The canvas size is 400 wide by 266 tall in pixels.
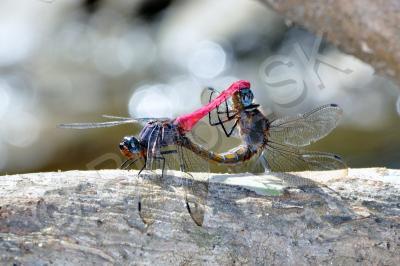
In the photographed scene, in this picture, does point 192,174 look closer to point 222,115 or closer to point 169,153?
point 169,153

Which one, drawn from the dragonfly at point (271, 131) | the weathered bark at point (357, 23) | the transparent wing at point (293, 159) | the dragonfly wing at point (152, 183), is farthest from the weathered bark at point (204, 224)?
the weathered bark at point (357, 23)

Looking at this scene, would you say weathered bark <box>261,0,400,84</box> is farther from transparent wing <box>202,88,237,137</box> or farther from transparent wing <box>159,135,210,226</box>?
transparent wing <box>159,135,210,226</box>

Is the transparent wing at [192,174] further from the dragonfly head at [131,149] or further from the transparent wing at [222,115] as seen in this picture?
the transparent wing at [222,115]

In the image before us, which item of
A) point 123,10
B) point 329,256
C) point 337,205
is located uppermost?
point 123,10

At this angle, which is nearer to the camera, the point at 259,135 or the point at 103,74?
the point at 259,135

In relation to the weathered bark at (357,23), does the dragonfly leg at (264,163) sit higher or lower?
lower

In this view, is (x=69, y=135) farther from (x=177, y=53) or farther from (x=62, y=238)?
(x=62, y=238)

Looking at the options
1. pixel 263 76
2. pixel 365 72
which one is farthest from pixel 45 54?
pixel 365 72
